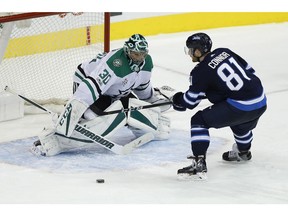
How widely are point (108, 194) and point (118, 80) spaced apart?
0.83 metres

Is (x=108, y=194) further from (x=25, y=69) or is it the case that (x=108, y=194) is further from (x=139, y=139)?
(x=25, y=69)

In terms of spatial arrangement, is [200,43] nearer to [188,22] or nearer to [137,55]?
[137,55]

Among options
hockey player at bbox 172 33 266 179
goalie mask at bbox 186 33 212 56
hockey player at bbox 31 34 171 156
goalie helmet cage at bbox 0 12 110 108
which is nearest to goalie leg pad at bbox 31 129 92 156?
hockey player at bbox 31 34 171 156

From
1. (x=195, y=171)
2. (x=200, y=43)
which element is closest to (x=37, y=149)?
(x=195, y=171)

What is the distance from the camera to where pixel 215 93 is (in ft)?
14.9

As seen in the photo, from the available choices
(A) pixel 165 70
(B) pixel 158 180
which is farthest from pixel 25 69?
(B) pixel 158 180

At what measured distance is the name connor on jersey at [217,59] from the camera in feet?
14.5

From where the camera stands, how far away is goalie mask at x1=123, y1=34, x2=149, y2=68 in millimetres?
4777

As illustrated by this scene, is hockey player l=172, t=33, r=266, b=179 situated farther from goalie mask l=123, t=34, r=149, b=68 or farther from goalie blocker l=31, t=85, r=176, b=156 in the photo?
goalie blocker l=31, t=85, r=176, b=156

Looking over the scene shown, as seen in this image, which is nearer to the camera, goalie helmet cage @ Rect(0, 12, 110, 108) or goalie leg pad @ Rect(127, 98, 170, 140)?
goalie leg pad @ Rect(127, 98, 170, 140)

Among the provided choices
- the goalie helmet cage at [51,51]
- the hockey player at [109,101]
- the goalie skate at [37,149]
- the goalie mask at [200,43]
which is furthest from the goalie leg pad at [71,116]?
the goalie helmet cage at [51,51]

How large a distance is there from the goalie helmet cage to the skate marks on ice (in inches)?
36.4

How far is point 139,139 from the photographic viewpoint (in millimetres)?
5070

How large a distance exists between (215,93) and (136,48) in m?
0.50
